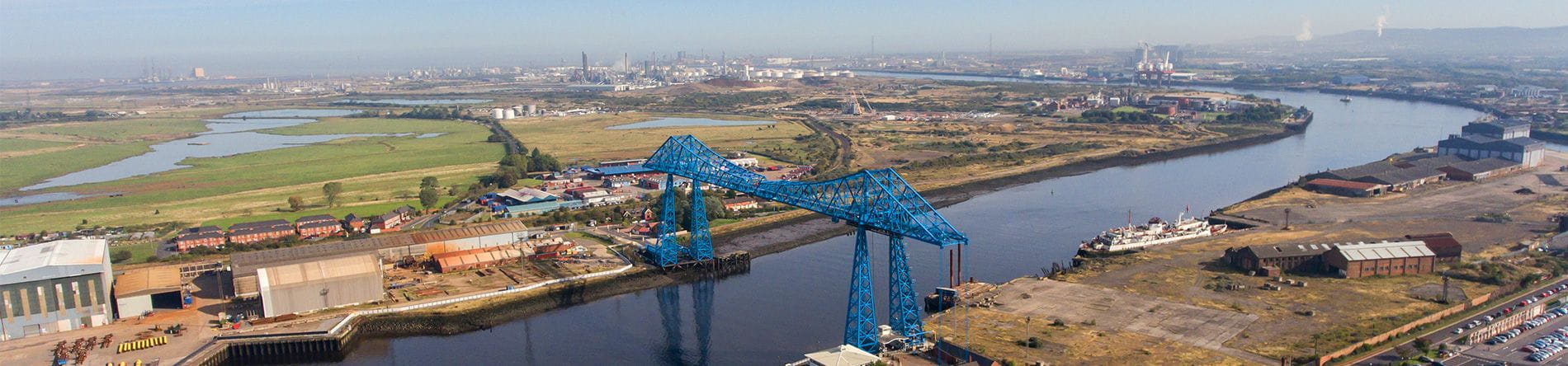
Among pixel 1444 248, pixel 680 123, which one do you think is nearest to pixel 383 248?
pixel 1444 248

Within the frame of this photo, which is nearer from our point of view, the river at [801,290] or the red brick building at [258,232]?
the river at [801,290]

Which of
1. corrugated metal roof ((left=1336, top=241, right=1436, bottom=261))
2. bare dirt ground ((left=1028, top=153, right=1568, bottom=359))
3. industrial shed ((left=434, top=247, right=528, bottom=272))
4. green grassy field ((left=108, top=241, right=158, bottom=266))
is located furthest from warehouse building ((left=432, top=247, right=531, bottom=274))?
corrugated metal roof ((left=1336, top=241, right=1436, bottom=261))

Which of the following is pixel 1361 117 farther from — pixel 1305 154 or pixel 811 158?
pixel 811 158

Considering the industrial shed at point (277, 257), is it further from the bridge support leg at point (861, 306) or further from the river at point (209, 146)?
the river at point (209, 146)

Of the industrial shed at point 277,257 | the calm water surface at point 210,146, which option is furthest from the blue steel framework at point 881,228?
the calm water surface at point 210,146

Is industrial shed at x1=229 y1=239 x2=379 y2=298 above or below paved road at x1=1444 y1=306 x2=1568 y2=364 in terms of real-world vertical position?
above

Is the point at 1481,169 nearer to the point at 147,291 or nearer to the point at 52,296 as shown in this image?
the point at 147,291

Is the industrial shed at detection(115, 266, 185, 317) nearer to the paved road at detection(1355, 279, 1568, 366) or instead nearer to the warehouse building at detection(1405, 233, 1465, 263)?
the paved road at detection(1355, 279, 1568, 366)
